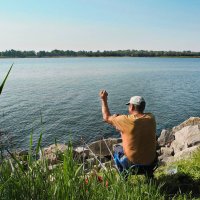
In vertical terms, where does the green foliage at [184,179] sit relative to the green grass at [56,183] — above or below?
below

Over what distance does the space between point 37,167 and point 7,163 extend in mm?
315

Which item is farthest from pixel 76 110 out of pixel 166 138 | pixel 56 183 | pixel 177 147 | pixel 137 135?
pixel 56 183

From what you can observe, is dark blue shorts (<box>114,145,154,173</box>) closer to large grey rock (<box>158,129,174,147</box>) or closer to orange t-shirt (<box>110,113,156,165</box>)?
orange t-shirt (<box>110,113,156,165</box>)

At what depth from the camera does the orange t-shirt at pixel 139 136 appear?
6.99m

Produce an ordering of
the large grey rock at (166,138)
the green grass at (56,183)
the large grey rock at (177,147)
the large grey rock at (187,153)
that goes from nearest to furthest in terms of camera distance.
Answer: the green grass at (56,183) → the large grey rock at (187,153) → the large grey rock at (177,147) → the large grey rock at (166,138)

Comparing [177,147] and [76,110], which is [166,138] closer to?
[177,147]

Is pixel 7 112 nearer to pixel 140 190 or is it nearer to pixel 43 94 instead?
pixel 43 94

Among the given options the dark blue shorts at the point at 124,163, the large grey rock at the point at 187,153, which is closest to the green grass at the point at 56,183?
the dark blue shorts at the point at 124,163

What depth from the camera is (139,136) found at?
702 centimetres

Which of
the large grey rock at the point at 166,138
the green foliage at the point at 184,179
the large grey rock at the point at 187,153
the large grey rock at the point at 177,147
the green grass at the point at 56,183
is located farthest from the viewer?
the large grey rock at the point at 166,138

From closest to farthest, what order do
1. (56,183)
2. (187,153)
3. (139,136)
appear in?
(56,183) < (139,136) < (187,153)

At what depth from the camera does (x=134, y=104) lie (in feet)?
23.3

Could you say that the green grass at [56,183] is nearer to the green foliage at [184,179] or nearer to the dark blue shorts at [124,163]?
the dark blue shorts at [124,163]

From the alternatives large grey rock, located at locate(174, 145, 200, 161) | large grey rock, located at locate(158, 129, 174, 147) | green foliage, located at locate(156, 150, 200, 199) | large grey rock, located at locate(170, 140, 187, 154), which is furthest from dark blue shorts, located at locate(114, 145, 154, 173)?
large grey rock, located at locate(158, 129, 174, 147)
